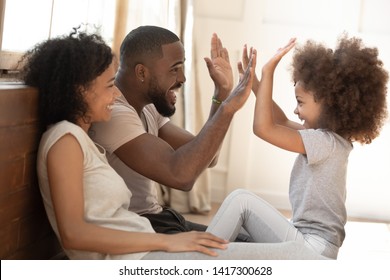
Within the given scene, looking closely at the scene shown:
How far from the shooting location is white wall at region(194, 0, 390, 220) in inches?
167

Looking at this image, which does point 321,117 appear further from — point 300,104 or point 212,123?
point 212,123

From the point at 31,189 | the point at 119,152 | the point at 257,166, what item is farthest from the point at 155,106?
the point at 257,166

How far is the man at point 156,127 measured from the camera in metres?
1.94

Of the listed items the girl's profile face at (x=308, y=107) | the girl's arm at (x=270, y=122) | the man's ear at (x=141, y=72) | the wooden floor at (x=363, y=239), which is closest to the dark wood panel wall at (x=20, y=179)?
the man's ear at (x=141, y=72)

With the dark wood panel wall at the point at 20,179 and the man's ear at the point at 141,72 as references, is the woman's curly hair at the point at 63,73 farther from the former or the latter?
the man's ear at the point at 141,72

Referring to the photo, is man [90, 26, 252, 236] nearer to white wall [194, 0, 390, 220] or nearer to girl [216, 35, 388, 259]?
girl [216, 35, 388, 259]

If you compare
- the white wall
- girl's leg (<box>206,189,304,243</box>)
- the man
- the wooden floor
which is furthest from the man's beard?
the white wall

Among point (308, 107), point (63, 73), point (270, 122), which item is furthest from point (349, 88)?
point (63, 73)

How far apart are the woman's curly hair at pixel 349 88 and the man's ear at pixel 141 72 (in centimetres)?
53

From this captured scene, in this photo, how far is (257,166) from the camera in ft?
14.5

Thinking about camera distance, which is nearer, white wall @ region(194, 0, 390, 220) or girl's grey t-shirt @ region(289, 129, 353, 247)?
girl's grey t-shirt @ region(289, 129, 353, 247)

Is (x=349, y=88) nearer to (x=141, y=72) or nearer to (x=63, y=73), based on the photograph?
(x=141, y=72)

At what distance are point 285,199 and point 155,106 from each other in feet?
7.60

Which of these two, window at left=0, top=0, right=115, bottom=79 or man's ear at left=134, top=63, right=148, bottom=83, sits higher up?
window at left=0, top=0, right=115, bottom=79
